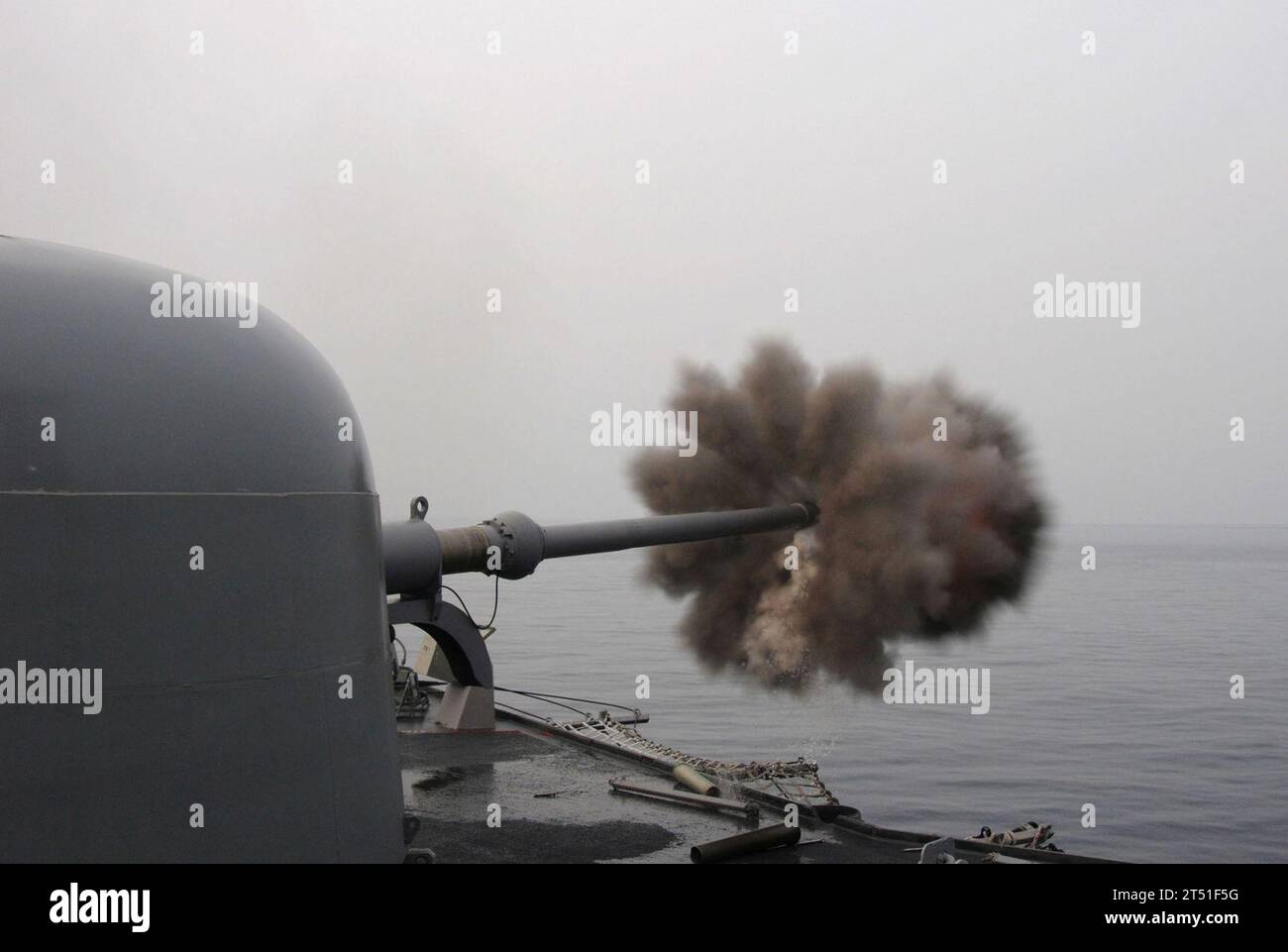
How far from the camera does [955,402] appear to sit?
1317 centimetres

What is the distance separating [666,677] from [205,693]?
27248mm

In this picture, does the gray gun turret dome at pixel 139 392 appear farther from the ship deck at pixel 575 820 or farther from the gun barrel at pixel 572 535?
the gun barrel at pixel 572 535

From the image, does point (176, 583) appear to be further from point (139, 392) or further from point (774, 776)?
point (774, 776)

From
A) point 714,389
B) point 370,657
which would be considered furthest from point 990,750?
point 370,657

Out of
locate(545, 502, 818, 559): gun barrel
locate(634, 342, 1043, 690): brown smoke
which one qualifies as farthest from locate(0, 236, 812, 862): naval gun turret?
locate(634, 342, 1043, 690): brown smoke

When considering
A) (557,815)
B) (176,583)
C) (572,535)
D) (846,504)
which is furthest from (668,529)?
(176,583)

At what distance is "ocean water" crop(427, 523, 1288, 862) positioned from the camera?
16.6 m

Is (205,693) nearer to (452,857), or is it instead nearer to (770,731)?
(452,857)

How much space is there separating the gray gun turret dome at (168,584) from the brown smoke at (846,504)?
9.37 metres

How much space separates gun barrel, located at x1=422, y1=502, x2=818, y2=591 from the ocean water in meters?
2.09

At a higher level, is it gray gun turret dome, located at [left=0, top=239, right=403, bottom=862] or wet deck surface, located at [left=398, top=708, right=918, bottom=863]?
gray gun turret dome, located at [left=0, top=239, right=403, bottom=862]

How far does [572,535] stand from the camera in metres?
10.7

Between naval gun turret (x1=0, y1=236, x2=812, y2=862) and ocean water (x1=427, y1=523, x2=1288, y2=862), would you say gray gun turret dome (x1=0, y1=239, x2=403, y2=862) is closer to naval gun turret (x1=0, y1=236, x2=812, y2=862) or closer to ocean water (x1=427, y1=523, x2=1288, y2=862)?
naval gun turret (x1=0, y1=236, x2=812, y2=862)

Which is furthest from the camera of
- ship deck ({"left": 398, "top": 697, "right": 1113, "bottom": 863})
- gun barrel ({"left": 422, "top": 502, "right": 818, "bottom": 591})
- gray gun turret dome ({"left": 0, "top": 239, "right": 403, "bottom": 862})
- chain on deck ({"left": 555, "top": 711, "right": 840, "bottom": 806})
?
gun barrel ({"left": 422, "top": 502, "right": 818, "bottom": 591})
